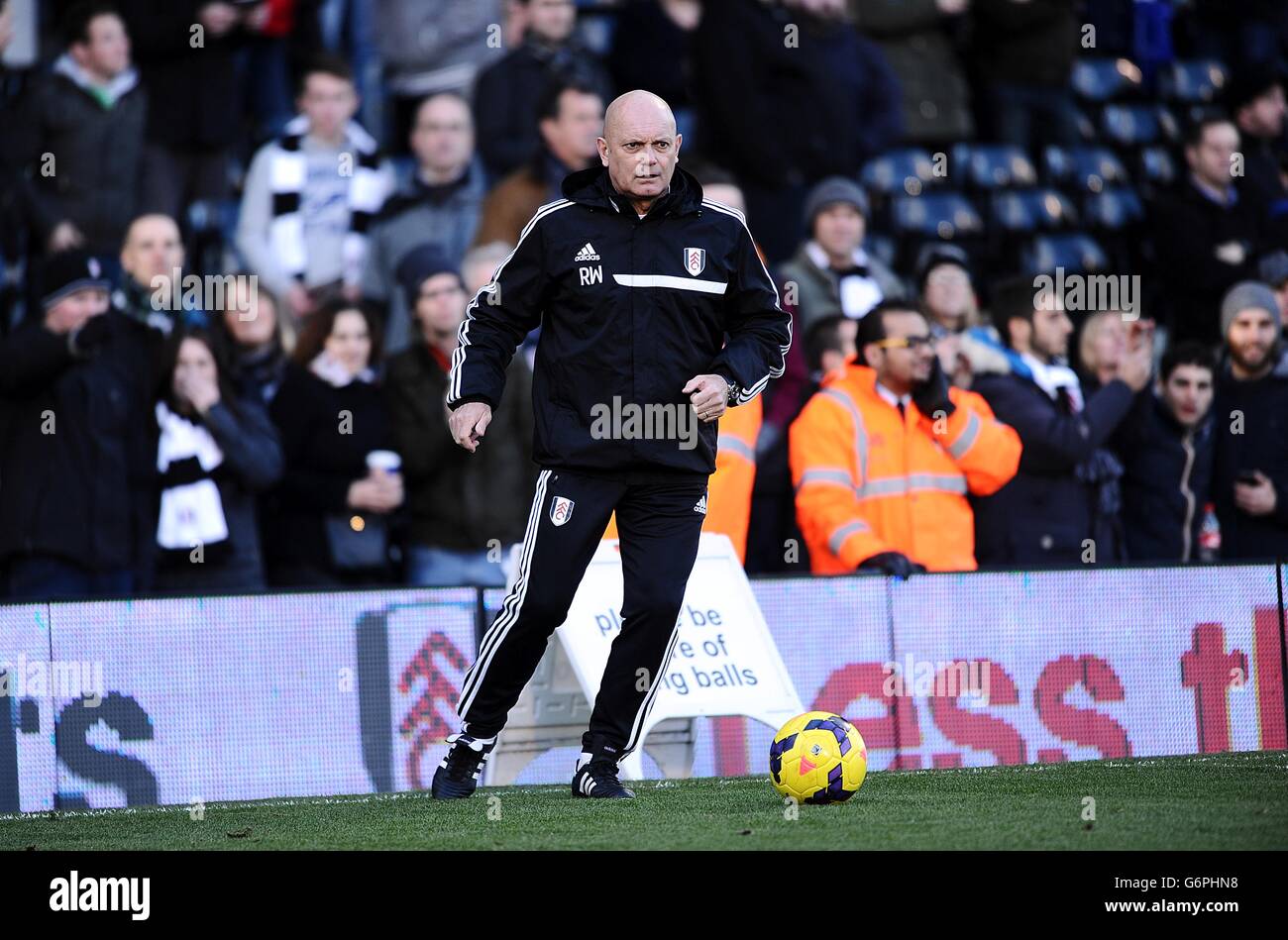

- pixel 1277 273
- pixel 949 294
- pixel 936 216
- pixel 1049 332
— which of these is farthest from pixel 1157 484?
pixel 936 216

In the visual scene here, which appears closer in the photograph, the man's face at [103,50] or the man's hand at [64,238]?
the man's hand at [64,238]

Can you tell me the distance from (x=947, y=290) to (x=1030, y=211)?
9.04 feet

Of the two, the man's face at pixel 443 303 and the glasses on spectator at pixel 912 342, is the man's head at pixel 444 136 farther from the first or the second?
the glasses on spectator at pixel 912 342

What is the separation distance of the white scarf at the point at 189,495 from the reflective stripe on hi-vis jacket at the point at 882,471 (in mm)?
2985

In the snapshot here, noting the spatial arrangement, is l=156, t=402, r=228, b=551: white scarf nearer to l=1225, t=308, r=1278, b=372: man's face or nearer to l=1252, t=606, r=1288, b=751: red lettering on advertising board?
l=1252, t=606, r=1288, b=751: red lettering on advertising board

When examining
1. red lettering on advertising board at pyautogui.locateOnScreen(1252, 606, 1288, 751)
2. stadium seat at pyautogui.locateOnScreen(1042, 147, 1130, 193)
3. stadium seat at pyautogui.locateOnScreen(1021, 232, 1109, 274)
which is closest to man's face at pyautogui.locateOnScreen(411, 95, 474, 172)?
stadium seat at pyautogui.locateOnScreen(1021, 232, 1109, 274)

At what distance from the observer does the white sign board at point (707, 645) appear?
894cm

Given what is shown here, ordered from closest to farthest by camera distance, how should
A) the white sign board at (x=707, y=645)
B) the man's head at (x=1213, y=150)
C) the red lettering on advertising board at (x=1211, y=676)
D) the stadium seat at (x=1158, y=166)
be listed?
the white sign board at (x=707, y=645) → the red lettering on advertising board at (x=1211, y=676) → the man's head at (x=1213, y=150) → the stadium seat at (x=1158, y=166)

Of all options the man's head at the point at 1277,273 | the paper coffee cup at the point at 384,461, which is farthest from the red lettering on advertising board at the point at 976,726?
the man's head at the point at 1277,273

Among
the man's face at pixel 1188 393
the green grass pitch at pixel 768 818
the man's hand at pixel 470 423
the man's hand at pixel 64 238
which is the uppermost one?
the man's hand at pixel 64 238

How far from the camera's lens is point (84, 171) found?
1167 cm

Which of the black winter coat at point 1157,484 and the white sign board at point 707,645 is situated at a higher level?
the black winter coat at point 1157,484
